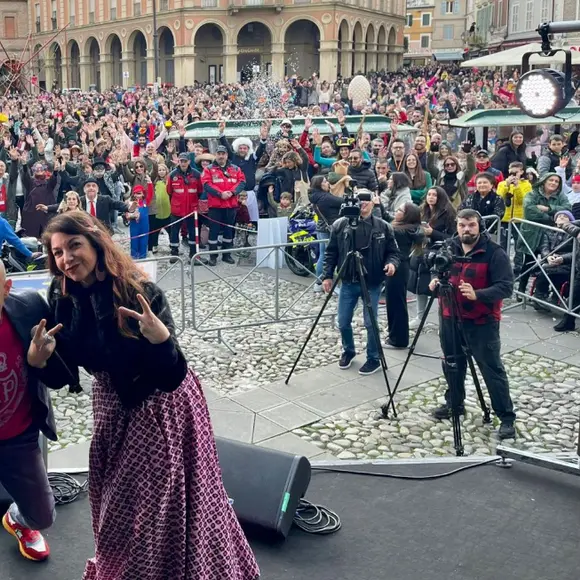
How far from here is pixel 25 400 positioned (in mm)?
3547

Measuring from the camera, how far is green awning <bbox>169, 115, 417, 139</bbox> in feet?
45.0

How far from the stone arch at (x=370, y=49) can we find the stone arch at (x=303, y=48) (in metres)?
6.58

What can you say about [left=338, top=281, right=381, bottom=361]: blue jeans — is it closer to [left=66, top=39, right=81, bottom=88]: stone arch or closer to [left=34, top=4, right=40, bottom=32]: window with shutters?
[left=66, top=39, right=81, bottom=88]: stone arch

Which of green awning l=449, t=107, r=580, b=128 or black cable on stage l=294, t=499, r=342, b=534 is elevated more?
green awning l=449, t=107, r=580, b=128

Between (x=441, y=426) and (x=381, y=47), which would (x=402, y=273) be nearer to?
(x=441, y=426)

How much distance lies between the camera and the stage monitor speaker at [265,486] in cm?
414

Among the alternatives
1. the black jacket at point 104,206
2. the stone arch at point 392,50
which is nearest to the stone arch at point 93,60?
the stone arch at point 392,50

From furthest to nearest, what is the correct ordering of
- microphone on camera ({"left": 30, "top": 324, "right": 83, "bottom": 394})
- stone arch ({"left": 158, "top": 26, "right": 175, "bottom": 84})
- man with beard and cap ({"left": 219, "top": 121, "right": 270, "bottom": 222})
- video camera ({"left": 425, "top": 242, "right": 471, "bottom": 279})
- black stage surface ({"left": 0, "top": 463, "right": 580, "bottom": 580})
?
stone arch ({"left": 158, "top": 26, "right": 175, "bottom": 84}), man with beard and cap ({"left": 219, "top": 121, "right": 270, "bottom": 222}), video camera ({"left": 425, "top": 242, "right": 471, "bottom": 279}), black stage surface ({"left": 0, "top": 463, "right": 580, "bottom": 580}), microphone on camera ({"left": 30, "top": 324, "right": 83, "bottom": 394})

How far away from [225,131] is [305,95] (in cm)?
1742

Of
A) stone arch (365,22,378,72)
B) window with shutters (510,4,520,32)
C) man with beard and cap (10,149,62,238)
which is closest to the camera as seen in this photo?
man with beard and cap (10,149,62,238)

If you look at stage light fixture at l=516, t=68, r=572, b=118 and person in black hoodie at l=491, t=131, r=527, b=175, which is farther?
person in black hoodie at l=491, t=131, r=527, b=175

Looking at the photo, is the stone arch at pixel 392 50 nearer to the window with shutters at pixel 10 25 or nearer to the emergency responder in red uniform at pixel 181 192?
the window with shutters at pixel 10 25

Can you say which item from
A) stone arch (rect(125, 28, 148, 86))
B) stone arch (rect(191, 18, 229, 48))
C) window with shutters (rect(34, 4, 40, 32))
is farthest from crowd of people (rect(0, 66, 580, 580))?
window with shutters (rect(34, 4, 40, 32))

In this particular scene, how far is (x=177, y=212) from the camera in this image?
37.3 feet
